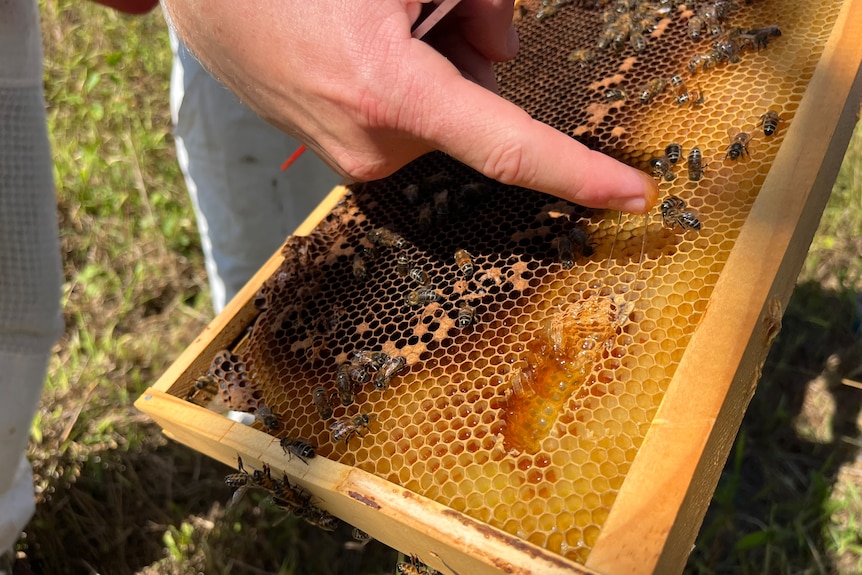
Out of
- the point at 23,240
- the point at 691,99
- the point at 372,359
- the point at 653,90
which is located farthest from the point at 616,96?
the point at 23,240

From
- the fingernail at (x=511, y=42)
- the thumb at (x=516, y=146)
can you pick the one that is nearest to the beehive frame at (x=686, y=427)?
the thumb at (x=516, y=146)

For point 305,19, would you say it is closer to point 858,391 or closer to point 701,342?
point 701,342

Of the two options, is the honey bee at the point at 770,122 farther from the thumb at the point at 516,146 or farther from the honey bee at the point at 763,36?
the thumb at the point at 516,146

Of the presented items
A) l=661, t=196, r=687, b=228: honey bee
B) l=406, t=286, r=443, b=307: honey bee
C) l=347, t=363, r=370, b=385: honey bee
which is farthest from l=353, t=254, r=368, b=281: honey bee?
l=661, t=196, r=687, b=228: honey bee

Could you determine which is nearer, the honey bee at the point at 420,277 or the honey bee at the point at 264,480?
the honey bee at the point at 264,480

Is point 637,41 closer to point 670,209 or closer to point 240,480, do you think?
point 670,209

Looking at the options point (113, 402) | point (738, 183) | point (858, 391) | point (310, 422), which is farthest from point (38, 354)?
point (858, 391)

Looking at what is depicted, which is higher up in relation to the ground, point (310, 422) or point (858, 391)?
point (310, 422)
